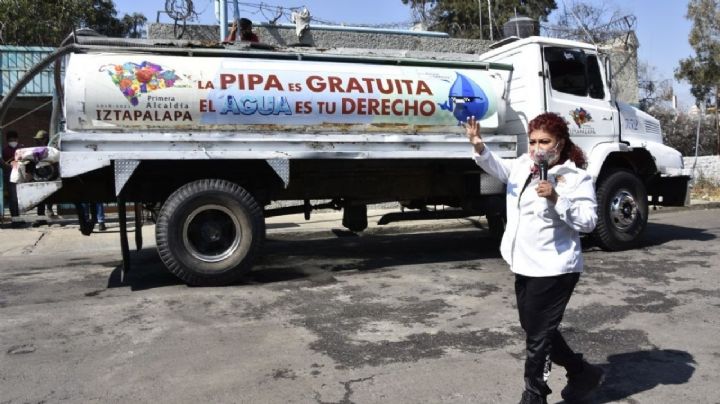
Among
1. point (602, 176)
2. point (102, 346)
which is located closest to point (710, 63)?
point (602, 176)

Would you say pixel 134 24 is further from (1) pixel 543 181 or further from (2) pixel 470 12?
(1) pixel 543 181

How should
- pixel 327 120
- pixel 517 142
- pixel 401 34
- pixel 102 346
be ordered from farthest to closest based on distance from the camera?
pixel 401 34, pixel 517 142, pixel 327 120, pixel 102 346

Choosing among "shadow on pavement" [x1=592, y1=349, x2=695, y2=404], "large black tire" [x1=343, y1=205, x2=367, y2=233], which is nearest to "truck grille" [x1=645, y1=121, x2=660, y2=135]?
"large black tire" [x1=343, y1=205, x2=367, y2=233]

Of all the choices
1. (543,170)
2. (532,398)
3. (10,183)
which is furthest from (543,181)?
(10,183)

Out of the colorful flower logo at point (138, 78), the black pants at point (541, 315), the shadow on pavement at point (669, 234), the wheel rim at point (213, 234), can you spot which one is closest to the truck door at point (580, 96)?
the shadow on pavement at point (669, 234)

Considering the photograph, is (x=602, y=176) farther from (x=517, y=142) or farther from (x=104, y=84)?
(x=104, y=84)

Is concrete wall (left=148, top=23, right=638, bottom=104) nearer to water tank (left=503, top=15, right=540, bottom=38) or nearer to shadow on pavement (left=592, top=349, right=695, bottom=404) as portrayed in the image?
water tank (left=503, top=15, right=540, bottom=38)

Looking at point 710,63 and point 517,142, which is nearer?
point 517,142

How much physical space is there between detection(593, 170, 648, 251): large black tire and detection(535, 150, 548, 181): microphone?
532 cm

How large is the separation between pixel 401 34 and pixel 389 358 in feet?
35.2

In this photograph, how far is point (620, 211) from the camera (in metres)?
8.04

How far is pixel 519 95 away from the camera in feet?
25.8

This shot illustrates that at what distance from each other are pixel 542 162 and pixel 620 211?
18.8 ft

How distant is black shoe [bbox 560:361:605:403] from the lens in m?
3.31
